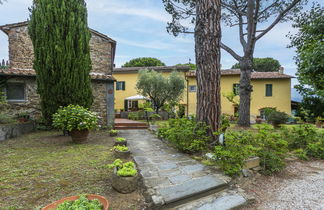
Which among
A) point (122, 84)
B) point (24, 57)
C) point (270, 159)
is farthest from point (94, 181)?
point (122, 84)

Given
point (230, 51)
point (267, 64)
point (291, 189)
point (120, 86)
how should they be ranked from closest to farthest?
1. point (291, 189)
2. point (230, 51)
3. point (120, 86)
4. point (267, 64)

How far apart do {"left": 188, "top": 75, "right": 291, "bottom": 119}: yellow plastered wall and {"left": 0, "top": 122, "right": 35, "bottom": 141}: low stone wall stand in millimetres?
13392

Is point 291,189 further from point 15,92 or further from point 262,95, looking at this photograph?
Answer: point 262,95

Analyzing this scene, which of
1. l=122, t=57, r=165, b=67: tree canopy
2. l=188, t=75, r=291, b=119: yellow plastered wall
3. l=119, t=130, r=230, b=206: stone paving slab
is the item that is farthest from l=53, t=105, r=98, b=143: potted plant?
l=122, t=57, r=165, b=67: tree canopy

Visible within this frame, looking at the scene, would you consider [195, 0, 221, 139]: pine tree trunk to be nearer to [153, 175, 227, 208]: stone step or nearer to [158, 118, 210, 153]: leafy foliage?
[158, 118, 210, 153]: leafy foliage

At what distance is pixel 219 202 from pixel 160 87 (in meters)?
11.4

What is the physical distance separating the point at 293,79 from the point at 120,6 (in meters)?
17.5

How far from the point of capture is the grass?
2049 mm

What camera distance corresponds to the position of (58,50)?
5.81 meters

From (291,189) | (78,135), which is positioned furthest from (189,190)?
(78,135)

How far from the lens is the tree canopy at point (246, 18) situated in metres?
8.36

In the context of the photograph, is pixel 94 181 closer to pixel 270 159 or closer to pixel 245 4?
pixel 270 159

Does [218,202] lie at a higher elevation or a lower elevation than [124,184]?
lower

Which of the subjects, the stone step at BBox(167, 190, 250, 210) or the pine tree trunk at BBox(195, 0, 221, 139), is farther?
the pine tree trunk at BBox(195, 0, 221, 139)
